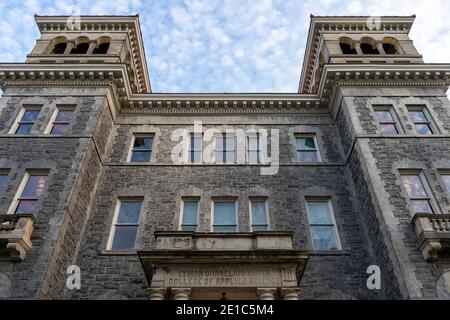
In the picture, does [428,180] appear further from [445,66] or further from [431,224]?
[445,66]

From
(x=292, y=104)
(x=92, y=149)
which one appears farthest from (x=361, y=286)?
(x=92, y=149)

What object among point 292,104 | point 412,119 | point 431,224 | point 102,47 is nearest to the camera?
point 431,224

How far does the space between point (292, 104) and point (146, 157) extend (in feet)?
25.4

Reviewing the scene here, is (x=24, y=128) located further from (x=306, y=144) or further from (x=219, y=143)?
(x=306, y=144)

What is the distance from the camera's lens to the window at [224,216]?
48.1 feet

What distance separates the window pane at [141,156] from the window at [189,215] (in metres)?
3.23

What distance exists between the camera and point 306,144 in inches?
712

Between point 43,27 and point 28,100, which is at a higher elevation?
point 43,27

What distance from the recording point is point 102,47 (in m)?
21.5

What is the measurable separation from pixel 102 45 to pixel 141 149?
7.76 meters

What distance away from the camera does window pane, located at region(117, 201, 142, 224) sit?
1503cm

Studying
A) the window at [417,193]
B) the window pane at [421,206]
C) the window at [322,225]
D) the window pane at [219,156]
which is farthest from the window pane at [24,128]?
the window pane at [421,206]

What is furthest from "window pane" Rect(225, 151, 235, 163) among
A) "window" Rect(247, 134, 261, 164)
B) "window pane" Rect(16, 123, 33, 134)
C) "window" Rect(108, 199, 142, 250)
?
"window pane" Rect(16, 123, 33, 134)

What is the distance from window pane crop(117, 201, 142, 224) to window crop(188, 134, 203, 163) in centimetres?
335
